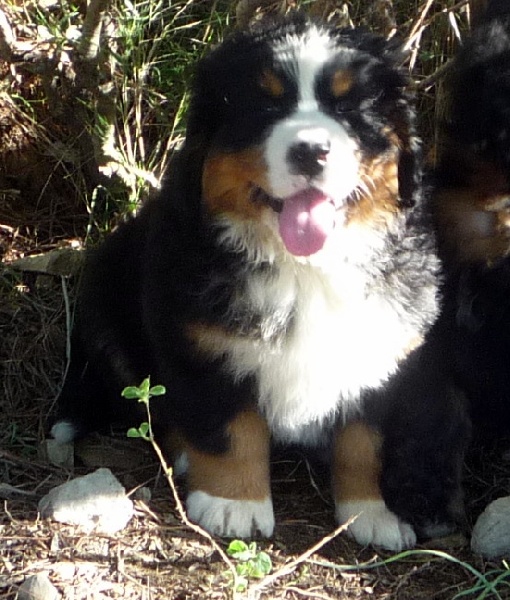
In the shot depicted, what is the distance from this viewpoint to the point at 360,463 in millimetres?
3541

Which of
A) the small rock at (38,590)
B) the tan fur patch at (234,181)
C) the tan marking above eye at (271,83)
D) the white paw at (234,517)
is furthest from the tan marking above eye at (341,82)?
the small rock at (38,590)

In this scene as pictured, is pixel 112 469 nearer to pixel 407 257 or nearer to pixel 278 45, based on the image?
pixel 407 257

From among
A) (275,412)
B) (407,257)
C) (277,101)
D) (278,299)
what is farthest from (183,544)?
(277,101)

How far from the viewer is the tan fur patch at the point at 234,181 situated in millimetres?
3146

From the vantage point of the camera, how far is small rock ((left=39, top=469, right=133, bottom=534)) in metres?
3.31

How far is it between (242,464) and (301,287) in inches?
23.5

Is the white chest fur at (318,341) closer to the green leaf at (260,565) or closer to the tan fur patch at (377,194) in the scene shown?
the tan fur patch at (377,194)

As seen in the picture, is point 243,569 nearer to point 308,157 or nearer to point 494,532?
point 494,532

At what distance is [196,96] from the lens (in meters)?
3.37

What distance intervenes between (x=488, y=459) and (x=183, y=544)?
1.33 metres

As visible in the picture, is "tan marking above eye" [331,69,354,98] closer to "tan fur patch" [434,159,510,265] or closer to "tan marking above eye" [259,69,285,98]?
"tan marking above eye" [259,69,285,98]

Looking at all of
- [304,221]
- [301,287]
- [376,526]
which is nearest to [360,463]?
[376,526]

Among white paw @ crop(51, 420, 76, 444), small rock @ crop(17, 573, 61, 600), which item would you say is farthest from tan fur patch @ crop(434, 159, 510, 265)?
small rock @ crop(17, 573, 61, 600)

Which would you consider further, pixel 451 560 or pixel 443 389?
pixel 443 389
